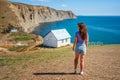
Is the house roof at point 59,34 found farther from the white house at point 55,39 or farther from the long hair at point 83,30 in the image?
the long hair at point 83,30

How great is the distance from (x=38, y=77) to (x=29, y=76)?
588 mm

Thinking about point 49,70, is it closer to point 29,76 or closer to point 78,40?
point 29,76

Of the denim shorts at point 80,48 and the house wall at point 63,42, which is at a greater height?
the denim shorts at point 80,48

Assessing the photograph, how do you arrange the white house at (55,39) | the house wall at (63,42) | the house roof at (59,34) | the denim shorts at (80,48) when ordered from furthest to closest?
the house roof at (59,34)
the house wall at (63,42)
the white house at (55,39)
the denim shorts at (80,48)

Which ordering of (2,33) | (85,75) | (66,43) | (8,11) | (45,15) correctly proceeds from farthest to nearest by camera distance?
(45,15)
(8,11)
(2,33)
(66,43)
(85,75)

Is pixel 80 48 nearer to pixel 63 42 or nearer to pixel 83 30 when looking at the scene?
pixel 83 30

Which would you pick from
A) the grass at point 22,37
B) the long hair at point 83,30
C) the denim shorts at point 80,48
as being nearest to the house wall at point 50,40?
the grass at point 22,37

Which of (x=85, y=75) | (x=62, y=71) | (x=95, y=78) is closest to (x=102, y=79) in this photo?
(x=95, y=78)

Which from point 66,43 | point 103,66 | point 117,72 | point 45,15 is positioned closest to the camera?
point 117,72

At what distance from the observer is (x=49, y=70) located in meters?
11.6

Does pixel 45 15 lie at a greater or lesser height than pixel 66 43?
greater

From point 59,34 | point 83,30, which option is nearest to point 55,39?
point 59,34

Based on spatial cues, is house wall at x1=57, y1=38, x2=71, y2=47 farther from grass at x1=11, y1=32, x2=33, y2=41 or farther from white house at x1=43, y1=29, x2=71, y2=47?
grass at x1=11, y1=32, x2=33, y2=41

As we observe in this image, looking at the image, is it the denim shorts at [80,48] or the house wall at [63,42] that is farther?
the house wall at [63,42]
